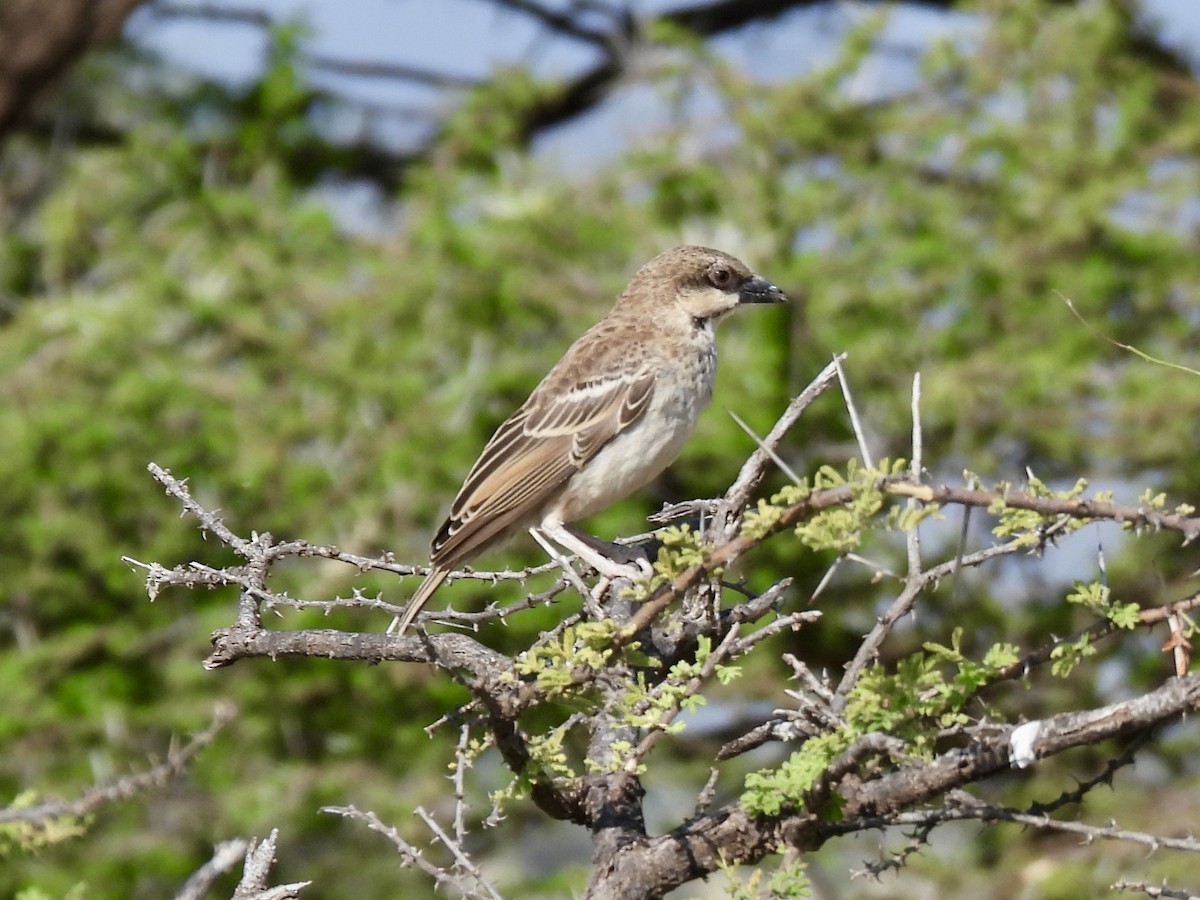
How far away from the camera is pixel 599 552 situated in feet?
19.2

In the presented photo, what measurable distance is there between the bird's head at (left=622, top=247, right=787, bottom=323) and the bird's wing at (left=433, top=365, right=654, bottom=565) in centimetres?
50

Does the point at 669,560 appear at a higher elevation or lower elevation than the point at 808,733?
higher

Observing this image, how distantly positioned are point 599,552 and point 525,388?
127 inches

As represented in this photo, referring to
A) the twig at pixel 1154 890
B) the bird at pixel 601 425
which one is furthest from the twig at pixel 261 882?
the bird at pixel 601 425

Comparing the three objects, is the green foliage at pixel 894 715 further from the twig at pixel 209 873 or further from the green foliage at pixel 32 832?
the green foliage at pixel 32 832

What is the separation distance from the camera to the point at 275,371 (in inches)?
392

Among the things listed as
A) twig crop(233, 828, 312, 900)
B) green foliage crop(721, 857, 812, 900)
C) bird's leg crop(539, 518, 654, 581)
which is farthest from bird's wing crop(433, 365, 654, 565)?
green foliage crop(721, 857, 812, 900)

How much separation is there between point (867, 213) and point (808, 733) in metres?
7.29

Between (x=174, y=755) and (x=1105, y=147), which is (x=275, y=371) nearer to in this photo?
(x=1105, y=147)

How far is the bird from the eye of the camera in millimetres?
5906

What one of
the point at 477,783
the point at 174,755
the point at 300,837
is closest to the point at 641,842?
the point at 174,755

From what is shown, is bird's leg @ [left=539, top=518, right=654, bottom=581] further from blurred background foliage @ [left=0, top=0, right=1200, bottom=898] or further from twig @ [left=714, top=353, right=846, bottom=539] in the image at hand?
blurred background foliage @ [left=0, top=0, right=1200, bottom=898]

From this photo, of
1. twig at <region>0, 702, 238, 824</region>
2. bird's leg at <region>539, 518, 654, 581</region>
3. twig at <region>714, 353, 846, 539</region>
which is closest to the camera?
twig at <region>714, 353, 846, 539</region>

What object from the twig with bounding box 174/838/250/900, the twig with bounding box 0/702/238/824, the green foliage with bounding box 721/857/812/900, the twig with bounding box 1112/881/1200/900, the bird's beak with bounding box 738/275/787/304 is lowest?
the bird's beak with bounding box 738/275/787/304
